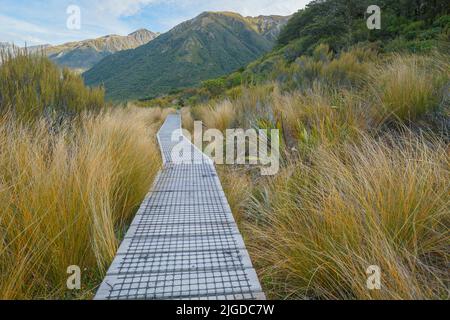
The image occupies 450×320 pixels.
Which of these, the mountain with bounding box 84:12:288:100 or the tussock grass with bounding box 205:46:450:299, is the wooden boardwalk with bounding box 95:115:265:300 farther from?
the mountain with bounding box 84:12:288:100

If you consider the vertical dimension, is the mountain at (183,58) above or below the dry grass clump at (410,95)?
above

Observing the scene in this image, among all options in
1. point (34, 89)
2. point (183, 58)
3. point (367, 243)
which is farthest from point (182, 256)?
point (183, 58)

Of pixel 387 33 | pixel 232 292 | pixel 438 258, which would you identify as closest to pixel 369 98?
pixel 438 258

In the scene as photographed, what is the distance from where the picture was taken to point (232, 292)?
49.9 inches

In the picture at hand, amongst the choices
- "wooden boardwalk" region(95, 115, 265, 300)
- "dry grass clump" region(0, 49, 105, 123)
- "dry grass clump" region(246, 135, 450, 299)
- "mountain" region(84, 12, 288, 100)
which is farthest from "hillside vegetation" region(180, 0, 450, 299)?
"mountain" region(84, 12, 288, 100)

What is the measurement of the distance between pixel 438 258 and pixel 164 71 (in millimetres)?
79342

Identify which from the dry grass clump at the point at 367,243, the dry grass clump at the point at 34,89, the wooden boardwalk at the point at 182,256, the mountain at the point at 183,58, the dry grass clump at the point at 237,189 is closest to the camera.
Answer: the dry grass clump at the point at 367,243

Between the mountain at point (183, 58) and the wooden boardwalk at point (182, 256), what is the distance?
5067 cm

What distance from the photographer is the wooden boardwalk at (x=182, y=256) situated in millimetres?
1268

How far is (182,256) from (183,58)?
8883cm

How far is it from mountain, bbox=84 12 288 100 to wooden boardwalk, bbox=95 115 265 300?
5067 cm

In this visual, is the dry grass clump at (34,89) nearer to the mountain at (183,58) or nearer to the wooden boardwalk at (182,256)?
the wooden boardwalk at (182,256)

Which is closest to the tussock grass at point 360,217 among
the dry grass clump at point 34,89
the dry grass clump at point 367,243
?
the dry grass clump at point 367,243

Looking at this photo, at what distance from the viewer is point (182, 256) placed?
1566 millimetres
